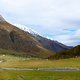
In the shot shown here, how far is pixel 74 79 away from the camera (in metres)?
70.2

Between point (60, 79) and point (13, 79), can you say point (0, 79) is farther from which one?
point (60, 79)

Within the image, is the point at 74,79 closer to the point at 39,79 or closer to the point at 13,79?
the point at 39,79

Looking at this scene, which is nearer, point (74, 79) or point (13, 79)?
point (74, 79)

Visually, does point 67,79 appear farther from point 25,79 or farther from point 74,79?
point 25,79

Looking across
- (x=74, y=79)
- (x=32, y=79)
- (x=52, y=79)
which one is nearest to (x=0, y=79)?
(x=32, y=79)

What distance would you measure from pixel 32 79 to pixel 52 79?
17.7 feet

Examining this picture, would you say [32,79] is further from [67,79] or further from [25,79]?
[67,79]

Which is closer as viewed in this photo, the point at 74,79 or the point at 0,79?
the point at 74,79

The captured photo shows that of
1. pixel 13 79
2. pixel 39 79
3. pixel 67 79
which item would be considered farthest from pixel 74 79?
pixel 13 79

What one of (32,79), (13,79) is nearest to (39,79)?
(32,79)

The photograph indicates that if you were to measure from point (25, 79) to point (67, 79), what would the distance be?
1135 cm

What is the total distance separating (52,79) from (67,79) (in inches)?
157

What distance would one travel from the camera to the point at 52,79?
7231cm

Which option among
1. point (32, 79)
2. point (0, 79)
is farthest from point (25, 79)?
point (0, 79)
